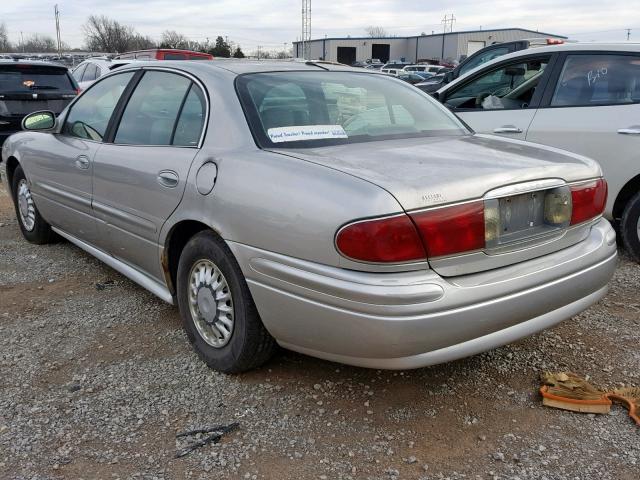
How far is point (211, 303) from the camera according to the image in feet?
9.70

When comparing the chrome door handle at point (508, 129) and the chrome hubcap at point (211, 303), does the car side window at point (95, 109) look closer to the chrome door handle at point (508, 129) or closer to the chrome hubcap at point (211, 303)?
the chrome hubcap at point (211, 303)

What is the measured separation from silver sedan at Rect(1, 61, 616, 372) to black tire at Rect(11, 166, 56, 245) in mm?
1519

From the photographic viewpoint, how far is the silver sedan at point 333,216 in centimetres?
227

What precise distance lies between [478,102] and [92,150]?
346 cm

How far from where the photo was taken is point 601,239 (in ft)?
9.60

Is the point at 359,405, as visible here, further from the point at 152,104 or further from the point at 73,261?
the point at 73,261

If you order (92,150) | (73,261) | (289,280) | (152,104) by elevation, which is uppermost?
(152,104)

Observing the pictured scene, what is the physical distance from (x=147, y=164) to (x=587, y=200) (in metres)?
2.21

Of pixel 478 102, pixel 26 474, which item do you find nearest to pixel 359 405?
pixel 26 474

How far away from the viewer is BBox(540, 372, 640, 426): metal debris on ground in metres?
2.67

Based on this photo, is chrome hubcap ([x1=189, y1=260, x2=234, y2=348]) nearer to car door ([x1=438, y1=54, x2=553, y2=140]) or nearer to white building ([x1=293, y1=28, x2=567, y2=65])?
car door ([x1=438, y1=54, x2=553, y2=140])

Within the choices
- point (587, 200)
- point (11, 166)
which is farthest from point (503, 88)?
point (11, 166)

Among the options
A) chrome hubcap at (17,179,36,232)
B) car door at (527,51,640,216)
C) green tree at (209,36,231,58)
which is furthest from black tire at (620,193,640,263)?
green tree at (209,36,231,58)

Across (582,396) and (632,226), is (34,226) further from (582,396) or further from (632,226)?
(632,226)
